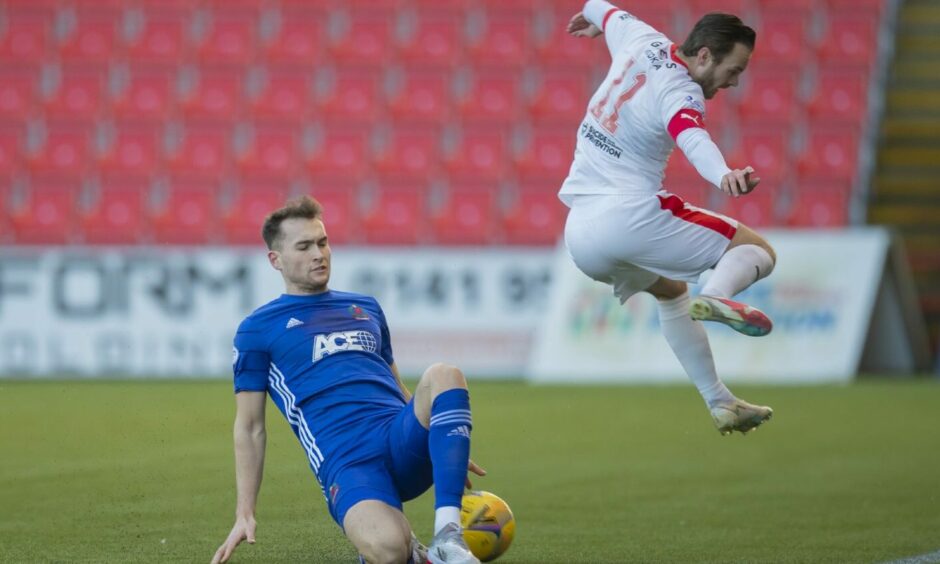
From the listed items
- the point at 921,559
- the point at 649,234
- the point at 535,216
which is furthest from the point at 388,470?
the point at 535,216

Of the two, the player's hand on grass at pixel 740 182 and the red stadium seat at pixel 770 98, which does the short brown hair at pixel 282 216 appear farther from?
the red stadium seat at pixel 770 98

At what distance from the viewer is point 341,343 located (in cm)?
530

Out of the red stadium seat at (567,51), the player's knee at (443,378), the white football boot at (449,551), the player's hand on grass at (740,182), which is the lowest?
the white football boot at (449,551)

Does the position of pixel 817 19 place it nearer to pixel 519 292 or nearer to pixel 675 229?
pixel 519 292

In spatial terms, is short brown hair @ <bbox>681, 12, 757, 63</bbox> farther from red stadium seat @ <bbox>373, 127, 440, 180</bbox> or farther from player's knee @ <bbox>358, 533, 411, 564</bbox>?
red stadium seat @ <bbox>373, 127, 440, 180</bbox>

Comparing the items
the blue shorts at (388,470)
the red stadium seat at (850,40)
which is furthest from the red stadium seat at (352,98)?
the blue shorts at (388,470)

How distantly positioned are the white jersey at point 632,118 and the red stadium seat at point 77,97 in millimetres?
12154

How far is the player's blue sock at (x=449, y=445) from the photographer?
15.9 ft

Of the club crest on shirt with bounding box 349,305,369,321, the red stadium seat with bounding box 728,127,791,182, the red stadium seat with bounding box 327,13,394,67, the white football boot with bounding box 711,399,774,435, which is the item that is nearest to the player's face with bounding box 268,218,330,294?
the club crest on shirt with bounding box 349,305,369,321

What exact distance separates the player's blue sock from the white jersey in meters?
1.42

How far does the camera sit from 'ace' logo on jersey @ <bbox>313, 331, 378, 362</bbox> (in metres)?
5.25

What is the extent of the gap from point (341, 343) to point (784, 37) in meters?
12.6

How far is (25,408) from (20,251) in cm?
335

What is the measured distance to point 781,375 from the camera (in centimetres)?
1348
